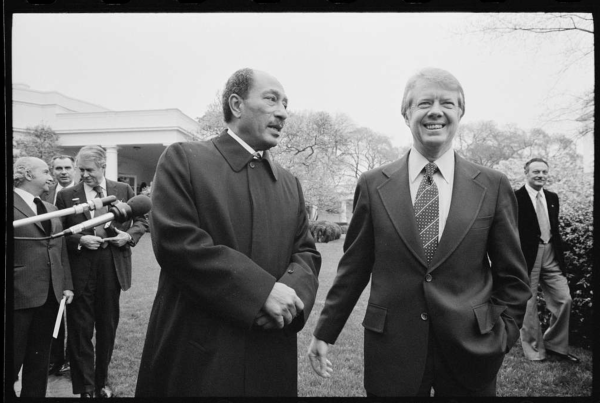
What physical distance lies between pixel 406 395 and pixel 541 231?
7.03 ft

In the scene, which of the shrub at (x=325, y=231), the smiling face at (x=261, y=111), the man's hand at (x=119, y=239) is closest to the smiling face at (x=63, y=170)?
the man's hand at (x=119, y=239)

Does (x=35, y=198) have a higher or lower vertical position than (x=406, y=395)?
higher

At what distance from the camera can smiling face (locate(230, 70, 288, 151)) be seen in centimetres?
238

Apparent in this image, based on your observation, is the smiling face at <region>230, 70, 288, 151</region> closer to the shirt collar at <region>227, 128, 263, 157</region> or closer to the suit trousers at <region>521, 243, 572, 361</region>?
the shirt collar at <region>227, 128, 263, 157</region>

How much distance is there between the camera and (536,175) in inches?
131

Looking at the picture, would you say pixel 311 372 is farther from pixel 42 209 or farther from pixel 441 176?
pixel 42 209

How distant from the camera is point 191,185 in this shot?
2.20 metres

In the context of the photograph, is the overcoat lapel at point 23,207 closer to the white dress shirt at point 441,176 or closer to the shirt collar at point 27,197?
the shirt collar at point 27,197

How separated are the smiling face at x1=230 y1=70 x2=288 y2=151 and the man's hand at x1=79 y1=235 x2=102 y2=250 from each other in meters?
1.67

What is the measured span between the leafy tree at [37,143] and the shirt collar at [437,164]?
223 cm

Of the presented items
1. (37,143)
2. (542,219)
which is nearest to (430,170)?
(542,219)

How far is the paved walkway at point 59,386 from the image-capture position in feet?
11.0

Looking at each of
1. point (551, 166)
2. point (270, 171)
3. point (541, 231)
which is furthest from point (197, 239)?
point (541, 231)

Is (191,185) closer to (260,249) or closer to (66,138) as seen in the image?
(260,249)
